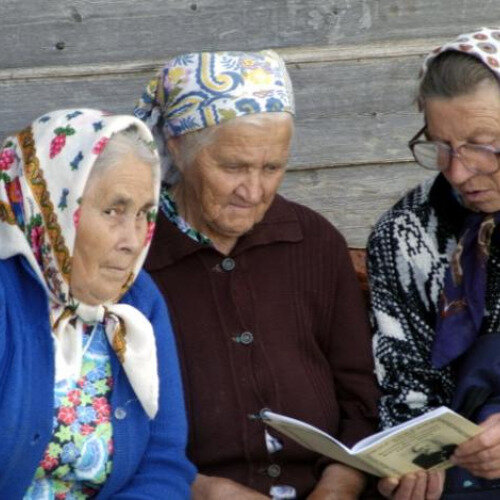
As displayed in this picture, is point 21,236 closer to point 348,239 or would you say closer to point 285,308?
point 285,308

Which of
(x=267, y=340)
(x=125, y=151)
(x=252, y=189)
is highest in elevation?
(x=125, y=151)

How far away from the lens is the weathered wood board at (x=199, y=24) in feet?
14.5

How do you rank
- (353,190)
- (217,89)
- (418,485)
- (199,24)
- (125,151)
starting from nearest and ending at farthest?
(125,151)
(418,485)
(217,89)
(199,24)
(353,190)

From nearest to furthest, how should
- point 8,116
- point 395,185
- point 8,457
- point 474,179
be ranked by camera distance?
point 8,457
point 474,179
point 8,116
point 395,185

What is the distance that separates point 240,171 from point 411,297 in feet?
2.02

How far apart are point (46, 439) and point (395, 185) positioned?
195cm

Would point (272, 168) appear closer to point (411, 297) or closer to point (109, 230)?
point (411, 297)

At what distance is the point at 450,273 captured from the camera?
3.97 meters

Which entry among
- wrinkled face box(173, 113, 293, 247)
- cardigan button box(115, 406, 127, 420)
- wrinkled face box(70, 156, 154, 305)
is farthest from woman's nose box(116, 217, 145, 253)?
wrinkled face box(173, 113, 293, 247)

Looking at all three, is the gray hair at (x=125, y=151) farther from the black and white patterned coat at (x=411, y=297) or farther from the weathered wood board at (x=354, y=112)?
the weathered wood board at (x=354, y=112)

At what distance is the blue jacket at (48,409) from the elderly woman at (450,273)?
61 cm

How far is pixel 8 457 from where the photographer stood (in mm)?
3258

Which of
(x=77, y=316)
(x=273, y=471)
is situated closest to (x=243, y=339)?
(x=273, y=471)

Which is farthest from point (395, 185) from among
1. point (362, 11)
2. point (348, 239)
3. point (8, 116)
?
point (8, 116)
